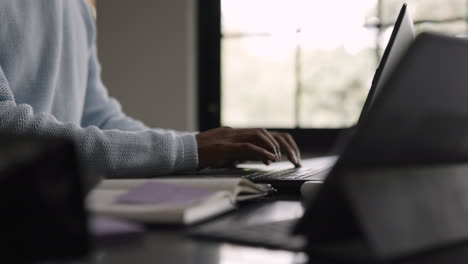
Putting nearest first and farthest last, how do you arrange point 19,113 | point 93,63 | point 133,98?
point 19,113
point 93,63
point 133,98

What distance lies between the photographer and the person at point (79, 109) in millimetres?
828

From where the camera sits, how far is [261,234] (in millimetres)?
472

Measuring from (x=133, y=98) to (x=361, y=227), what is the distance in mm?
2630

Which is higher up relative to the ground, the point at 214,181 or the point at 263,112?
the point at 214,181

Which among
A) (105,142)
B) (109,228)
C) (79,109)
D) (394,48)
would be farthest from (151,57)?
(109,228)

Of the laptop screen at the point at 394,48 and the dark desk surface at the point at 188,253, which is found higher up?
the laptop screen at the point at 394,48

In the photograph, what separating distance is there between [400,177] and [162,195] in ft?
0.85

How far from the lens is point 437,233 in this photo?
16.9 inches

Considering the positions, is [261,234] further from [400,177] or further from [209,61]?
[209,61]

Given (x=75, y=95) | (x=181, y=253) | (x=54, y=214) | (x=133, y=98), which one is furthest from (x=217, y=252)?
(x=133, y=98)

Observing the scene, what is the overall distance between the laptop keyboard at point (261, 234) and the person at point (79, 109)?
1.22 feet

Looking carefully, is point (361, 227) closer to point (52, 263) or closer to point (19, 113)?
point (52, 263)

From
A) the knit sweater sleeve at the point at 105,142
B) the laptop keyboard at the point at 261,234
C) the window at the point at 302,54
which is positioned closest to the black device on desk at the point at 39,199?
the laptop keyboard at the point at 261,234

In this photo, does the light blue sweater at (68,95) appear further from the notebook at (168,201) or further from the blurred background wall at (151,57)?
the blurred background wall at (151,57)
